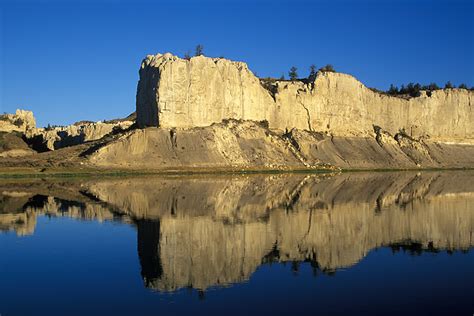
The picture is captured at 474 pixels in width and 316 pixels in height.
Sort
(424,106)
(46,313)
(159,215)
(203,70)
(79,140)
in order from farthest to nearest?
1. (424,106)
2. (79,140)
3. (203,70)
4. (159,215)
5. (46,313)

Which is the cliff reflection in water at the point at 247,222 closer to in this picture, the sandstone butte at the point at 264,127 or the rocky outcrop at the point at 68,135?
the sandstone butte at the point at 264,127

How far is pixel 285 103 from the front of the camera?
86.1 metres

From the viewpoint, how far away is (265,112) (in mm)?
84125

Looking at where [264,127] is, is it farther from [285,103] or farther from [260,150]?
[260,150]

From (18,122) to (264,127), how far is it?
52.8 metres

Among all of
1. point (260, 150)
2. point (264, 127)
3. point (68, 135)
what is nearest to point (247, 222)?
point (260, 150)

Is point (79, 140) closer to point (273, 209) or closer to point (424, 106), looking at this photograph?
point (424, 106)

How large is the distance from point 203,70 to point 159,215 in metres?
54.1

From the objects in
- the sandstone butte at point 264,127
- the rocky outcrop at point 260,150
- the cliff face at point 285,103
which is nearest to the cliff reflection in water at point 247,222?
the rocky outcrop at point 260,150

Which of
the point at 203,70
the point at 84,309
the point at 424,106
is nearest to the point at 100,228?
the point at 84,309

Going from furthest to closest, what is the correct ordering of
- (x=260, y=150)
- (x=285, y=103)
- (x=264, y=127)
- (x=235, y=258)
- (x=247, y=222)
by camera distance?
(x=285, y=103)
(x=264, y=127)
(x=260, y=150)
(x=247, y=222)
(x=235, y=258)

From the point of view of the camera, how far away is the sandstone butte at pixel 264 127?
225ft

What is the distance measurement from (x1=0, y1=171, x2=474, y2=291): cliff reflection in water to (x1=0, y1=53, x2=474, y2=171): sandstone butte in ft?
89.6

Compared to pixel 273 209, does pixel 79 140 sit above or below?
above
